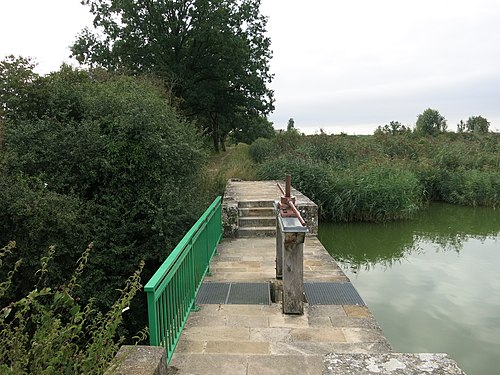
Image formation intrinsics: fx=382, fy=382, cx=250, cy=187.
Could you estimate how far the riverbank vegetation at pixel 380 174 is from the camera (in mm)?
11859

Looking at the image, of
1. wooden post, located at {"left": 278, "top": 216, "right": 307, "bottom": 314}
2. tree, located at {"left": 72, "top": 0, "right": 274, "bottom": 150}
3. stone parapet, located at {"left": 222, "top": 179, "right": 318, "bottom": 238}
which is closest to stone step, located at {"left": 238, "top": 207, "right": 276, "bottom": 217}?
stone parapet, located at {"left": 222, "top": 179, "right": 318, "bottom": 238}

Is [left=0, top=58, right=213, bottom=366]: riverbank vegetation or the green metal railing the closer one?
the green metal railing

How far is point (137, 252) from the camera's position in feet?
24.4

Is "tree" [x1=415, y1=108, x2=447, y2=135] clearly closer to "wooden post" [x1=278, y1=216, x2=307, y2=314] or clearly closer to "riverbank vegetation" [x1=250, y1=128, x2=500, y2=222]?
"riverbank vegetation" [x1=250, y1=128, x2=500, y2=222]

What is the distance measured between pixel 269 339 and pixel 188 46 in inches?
924

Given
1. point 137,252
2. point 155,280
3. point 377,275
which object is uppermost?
point 155,280

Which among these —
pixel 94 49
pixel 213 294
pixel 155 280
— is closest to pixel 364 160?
pixel 213 294

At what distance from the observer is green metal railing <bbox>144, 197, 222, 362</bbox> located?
9.24 ft

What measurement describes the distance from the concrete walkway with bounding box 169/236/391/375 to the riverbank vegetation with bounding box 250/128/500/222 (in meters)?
7.78

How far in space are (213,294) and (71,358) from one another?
2.49 meters

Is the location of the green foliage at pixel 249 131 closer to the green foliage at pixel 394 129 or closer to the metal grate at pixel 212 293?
the green foliage at pixel 394 129

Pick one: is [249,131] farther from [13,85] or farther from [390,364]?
[390,364]

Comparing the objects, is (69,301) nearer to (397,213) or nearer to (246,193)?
(246,193)

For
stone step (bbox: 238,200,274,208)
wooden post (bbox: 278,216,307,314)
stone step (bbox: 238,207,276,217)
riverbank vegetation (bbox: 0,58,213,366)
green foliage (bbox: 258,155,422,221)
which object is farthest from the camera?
green foliage (bbox: 258,155,422,221)
